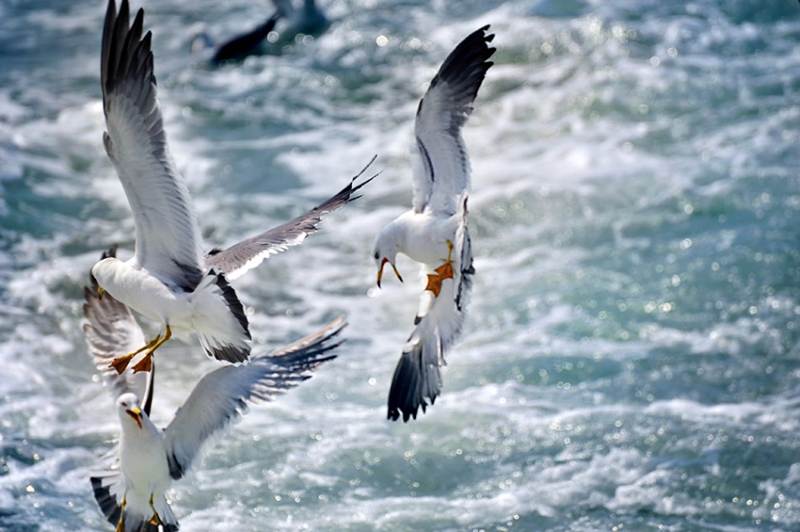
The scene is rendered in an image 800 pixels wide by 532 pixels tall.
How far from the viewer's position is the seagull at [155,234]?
4105 millimetres

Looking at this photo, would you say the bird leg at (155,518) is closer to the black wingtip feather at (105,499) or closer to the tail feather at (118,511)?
the tail feather at (118,511)

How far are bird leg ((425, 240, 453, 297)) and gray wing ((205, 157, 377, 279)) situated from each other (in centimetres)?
58

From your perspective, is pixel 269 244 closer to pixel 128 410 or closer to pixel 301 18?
pixel 128 410

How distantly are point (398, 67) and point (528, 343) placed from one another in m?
6.82

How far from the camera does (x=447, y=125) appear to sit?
5.30 m

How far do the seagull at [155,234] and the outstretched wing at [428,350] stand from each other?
0.87m

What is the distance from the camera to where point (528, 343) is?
291 inches

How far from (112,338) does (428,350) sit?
1.73 meters

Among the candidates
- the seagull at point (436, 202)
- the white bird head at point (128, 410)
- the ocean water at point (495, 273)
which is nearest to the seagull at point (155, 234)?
the white bird head at point (128, 410)

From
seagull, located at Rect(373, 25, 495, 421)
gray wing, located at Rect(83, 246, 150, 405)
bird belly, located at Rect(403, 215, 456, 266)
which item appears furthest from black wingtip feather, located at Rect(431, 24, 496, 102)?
gray wing, located at Rect(83, 246, 150, 405)

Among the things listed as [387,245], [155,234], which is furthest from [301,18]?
[155,234]

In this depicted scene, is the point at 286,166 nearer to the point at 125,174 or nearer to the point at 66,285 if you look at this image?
the point at 66,285

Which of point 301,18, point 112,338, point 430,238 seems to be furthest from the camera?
point 301,18

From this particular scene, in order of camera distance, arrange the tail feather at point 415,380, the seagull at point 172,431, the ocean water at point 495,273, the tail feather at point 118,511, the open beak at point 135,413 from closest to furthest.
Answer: the open beak at point 135,413 → the seagull at point 172,431 → the tail feather at point 118,511 → the tail feather at point 415,380 → the ocean water at point 495,273
